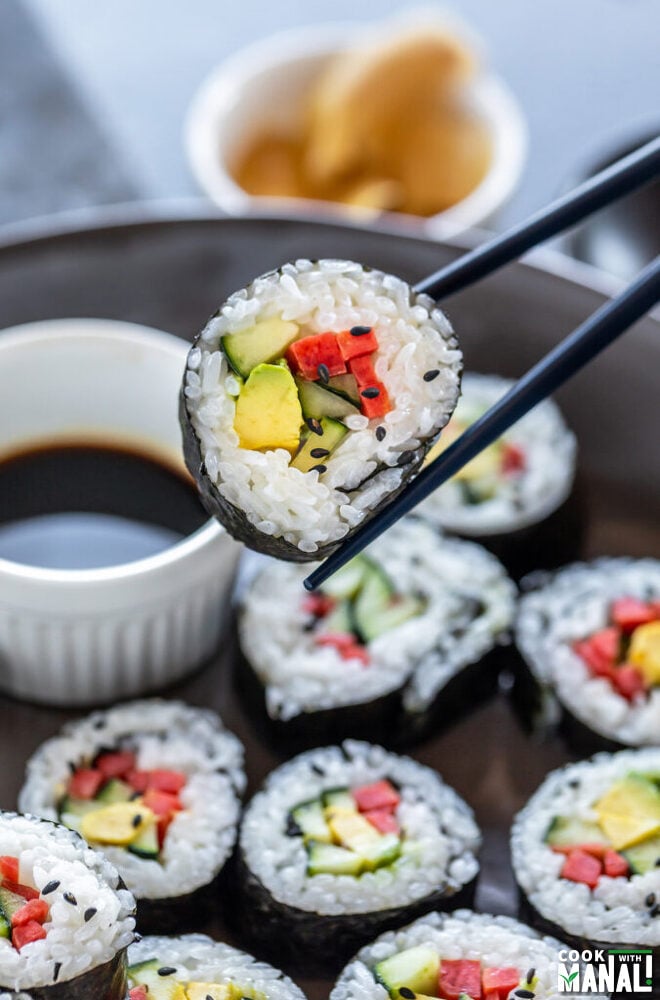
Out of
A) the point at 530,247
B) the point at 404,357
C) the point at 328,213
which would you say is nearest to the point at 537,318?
the point at 328,213

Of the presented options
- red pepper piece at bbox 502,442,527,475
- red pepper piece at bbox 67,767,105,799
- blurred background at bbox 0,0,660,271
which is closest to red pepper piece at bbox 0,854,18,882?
red pepper piece at bbox 67,767,105,799

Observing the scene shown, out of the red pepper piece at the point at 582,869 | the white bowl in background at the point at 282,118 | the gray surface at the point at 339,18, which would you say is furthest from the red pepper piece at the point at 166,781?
the gray surface at the point at 339,18

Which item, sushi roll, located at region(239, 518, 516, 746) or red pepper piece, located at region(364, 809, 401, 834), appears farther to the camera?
sushi roll, located at region(239, 518, 516, 746)

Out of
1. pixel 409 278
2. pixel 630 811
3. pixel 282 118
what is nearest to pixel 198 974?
pixel 630 811

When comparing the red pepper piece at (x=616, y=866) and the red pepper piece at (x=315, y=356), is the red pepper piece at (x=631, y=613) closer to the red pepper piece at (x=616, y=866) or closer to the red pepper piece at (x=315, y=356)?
the red pepper piece at (x=616, y=866)

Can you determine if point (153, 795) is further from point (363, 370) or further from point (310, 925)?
point (363, 370)

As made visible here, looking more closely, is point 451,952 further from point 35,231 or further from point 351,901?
point 35,231

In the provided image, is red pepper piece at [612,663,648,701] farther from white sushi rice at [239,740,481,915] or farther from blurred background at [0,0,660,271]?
blurred background at [0,0,660,271]
